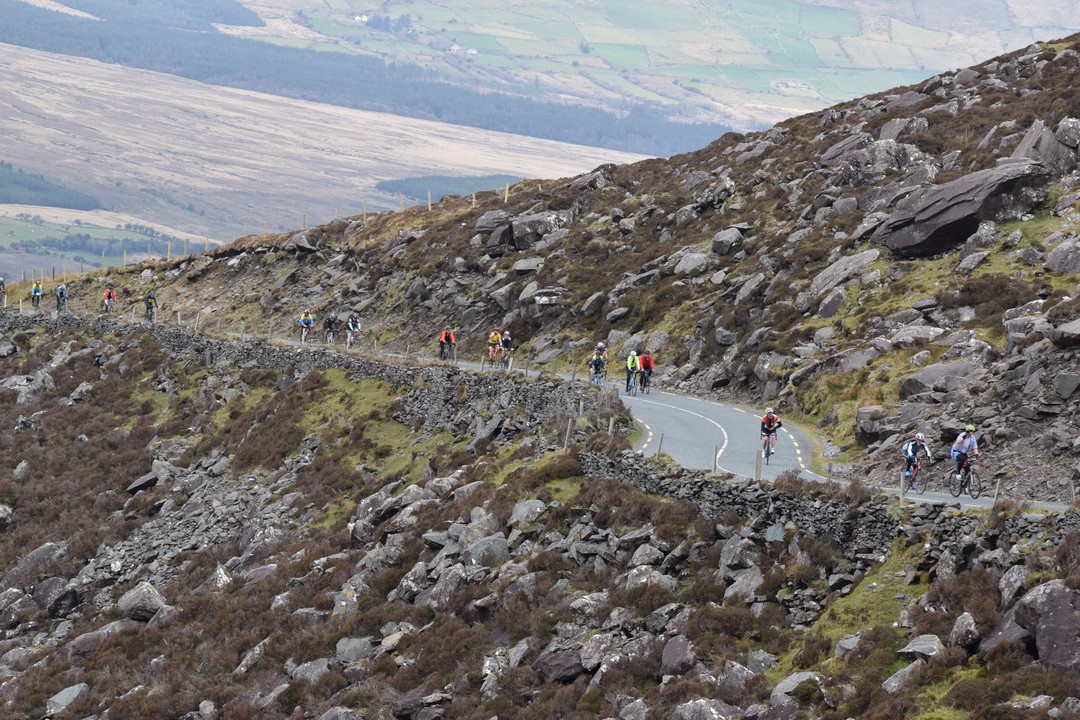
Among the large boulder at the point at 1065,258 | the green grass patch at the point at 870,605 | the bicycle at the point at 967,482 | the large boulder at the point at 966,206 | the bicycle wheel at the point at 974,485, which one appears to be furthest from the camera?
the large boulder at the point at 966,206

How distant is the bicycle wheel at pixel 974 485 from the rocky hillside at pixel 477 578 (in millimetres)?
4737

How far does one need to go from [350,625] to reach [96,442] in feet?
118

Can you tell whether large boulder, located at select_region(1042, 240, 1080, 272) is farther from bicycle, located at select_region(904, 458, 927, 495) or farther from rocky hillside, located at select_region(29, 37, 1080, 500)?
bicycle, located at select_region(904, 458, 927, 495)

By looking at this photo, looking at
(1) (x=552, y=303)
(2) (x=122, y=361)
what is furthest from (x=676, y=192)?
(2) (x=122, y=361)

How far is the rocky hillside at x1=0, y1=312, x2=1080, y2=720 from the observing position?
2697cm

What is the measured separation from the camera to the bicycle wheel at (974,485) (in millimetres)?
34719

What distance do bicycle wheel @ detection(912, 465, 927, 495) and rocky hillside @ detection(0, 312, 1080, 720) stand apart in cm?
510

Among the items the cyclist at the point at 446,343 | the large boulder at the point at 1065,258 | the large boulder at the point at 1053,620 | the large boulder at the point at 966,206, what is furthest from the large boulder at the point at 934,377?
the cyclist at the point at 446,343

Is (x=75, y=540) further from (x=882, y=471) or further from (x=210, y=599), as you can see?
(x=882, y=471)

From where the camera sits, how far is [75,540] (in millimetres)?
56844

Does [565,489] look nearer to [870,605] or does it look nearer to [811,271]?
[870,605]

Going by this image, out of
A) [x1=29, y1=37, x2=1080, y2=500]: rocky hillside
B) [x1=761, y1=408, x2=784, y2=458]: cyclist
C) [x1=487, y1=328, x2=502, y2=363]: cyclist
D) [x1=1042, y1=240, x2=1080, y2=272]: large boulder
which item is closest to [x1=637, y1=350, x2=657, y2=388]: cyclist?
[x1=29, y1=37, x2=1080, y2=500]: rocky hillside

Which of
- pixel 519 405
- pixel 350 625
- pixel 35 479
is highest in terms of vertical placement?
pixel 519 405

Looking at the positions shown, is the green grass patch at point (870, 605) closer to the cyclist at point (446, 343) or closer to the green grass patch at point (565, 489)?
the green grass patch at point (565, 489)
